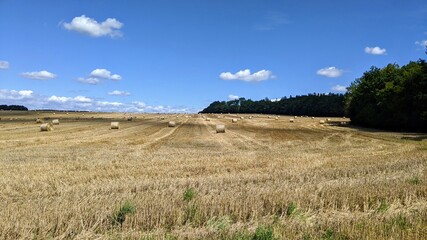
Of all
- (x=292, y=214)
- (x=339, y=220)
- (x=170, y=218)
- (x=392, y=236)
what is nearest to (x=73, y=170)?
(x=170, y=218)

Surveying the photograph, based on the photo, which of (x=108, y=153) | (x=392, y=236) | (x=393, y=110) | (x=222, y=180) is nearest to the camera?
(x=392, y=236)

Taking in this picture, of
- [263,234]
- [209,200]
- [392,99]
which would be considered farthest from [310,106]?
[263,234]

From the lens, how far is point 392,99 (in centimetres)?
5331

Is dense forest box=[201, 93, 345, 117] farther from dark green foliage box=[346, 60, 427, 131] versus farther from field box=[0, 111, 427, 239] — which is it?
field box=[0, 111, 427, 239]

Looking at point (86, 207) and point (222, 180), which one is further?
point (222, 180)

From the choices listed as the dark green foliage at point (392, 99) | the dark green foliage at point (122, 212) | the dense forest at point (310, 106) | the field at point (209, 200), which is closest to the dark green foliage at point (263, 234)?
the field at point (209, 200)

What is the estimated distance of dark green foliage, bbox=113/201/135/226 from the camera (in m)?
7.50

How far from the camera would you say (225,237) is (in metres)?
6.46

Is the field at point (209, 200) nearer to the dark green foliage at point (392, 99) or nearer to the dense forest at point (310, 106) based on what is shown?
the dark green foliage at point (392, 99)

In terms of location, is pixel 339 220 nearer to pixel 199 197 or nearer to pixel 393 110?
pixel 199 197

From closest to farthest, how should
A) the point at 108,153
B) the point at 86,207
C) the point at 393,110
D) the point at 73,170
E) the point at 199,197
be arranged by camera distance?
the point at 86,207, the point at 199,197, the point at 73,170, the point at 108,153, the point at 393,110

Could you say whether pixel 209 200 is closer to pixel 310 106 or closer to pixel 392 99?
pixel 392 99

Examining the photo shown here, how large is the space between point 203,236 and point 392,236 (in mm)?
2922

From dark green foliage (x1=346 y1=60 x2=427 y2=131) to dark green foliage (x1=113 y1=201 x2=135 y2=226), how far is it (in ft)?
136
